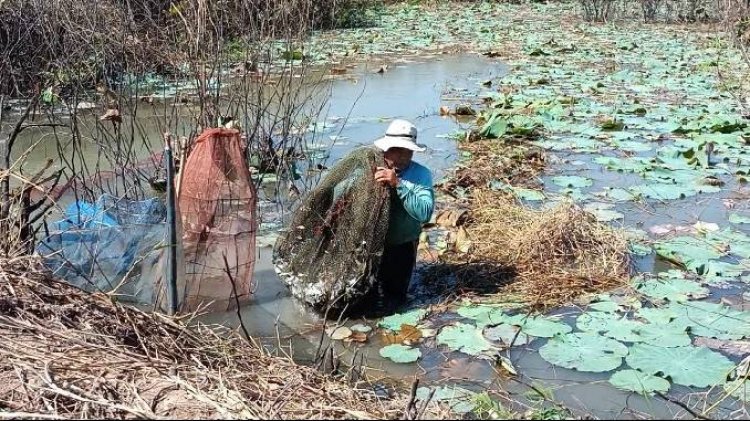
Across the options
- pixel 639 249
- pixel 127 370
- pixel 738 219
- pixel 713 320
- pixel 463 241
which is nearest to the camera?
pixel 127 370

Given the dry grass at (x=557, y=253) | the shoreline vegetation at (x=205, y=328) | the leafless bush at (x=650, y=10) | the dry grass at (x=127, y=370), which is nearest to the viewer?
the dry grass at (x=127, y=370)

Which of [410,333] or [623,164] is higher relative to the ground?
[623,164]

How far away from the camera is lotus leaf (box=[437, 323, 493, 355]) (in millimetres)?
3803

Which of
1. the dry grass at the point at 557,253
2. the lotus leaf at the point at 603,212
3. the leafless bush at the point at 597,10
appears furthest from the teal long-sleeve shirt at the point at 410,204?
the leafless bush at the point at 597,10

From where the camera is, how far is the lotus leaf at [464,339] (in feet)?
12.5

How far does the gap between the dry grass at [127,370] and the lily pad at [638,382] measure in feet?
4.17

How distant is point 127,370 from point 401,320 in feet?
5.78

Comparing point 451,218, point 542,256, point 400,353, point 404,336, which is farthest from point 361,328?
point 451,218

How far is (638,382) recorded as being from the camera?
343cm

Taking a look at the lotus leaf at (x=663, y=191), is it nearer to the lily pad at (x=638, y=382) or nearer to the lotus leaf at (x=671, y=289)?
the lotus leaf at (x=671, y=289)

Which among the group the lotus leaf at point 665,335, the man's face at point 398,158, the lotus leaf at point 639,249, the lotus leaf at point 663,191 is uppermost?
the man's face at point 398,158

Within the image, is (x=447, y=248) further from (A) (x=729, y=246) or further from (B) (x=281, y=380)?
(B) (x=281, y=380)

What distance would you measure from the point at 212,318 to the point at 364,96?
691cm

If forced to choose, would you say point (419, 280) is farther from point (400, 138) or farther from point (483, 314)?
point (400, 138)
